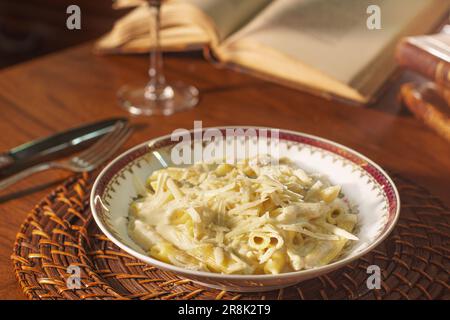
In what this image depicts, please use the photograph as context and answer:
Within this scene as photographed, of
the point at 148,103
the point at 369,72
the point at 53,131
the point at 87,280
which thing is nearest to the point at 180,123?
the point at 148,103

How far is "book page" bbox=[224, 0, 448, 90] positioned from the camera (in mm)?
1493

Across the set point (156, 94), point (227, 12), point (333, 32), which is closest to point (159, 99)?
point (156, 94)

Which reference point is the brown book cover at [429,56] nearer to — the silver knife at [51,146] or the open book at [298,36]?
the open book at [298,36]

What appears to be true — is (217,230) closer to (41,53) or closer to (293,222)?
(293,222)

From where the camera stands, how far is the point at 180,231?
835 millimetres

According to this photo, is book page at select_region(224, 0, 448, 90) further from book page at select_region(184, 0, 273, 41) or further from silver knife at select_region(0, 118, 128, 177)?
silver knife at select_region(0, 118, 128, 177)

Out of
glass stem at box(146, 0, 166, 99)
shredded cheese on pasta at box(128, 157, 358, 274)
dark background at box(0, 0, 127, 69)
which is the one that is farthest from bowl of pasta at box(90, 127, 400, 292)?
dark background at box(0, 0, 127, 69)

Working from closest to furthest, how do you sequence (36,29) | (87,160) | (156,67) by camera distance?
(87,160), (156,67), (36,29)

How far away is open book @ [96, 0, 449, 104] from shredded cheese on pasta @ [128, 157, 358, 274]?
0.59m

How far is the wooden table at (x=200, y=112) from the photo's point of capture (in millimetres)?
1182

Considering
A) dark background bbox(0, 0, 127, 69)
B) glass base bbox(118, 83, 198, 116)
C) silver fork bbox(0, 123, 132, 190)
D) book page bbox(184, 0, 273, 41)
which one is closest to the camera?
silver fork bbox(0, 123, 132, 190)

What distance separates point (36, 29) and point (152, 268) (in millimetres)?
2669

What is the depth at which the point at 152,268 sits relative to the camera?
862 mm

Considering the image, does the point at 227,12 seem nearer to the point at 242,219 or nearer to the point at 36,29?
the point at 242,219
